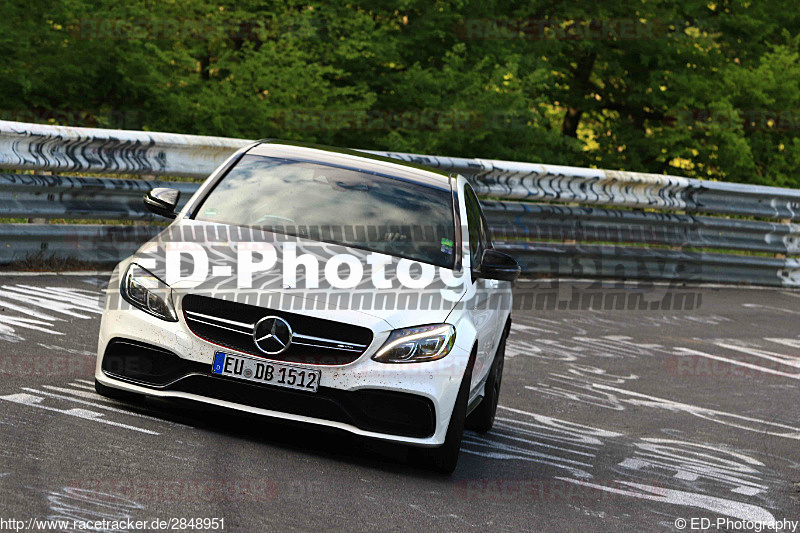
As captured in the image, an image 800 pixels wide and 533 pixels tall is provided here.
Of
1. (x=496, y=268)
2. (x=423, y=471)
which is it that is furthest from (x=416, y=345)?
(x=496, y=268)

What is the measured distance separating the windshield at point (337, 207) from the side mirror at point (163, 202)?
225mm

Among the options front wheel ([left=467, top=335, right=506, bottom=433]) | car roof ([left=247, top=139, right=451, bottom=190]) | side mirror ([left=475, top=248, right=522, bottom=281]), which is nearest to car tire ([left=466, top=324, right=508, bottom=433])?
front wheel ([left=467, top=335, right=506, bottom=433])

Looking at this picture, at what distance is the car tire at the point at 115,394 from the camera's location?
6.67m

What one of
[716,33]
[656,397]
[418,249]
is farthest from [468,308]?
[716,33]

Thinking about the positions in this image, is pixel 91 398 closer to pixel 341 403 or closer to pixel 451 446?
pixel 341 403

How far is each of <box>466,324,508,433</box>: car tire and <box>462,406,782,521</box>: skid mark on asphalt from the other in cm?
8

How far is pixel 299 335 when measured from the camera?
19.9ft

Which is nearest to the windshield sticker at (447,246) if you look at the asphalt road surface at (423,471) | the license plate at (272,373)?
the asphalt road surface at (423,471)

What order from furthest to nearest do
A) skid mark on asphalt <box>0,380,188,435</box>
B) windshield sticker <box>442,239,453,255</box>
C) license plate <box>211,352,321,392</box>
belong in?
windshield sticker <box>442,239,453,255</box> < skid mark on asphalt <box>0,380,188,435</box> < license plate <box>211,352,321,392</box>

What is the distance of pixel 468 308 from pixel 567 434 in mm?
1956

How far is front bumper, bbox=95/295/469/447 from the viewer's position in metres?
6.08

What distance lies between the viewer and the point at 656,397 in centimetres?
1009

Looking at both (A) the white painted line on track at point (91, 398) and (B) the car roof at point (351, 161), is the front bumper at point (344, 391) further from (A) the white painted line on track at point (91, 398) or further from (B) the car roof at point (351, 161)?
(B) the car roof at point (351, 161)

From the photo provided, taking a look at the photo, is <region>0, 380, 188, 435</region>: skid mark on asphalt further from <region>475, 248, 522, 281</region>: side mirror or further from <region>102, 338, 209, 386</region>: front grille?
<region>475, 248, 522, 281</region>: side mirror
